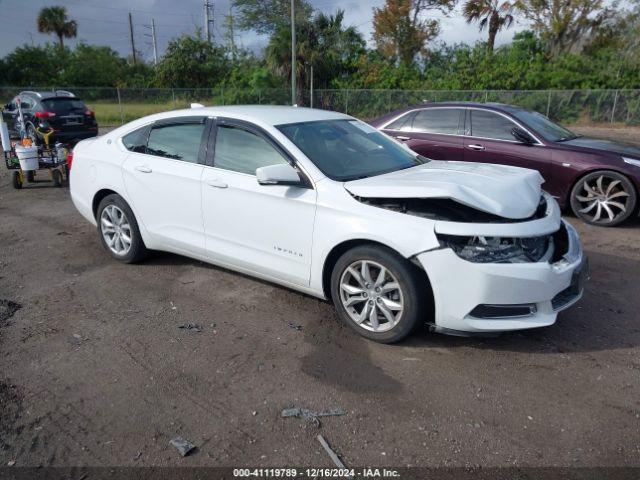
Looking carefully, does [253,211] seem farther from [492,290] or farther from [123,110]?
[123,110]

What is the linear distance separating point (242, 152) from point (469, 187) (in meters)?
1.91

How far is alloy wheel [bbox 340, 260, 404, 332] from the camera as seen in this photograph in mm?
3539

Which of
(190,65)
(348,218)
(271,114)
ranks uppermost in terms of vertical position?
(190,65)

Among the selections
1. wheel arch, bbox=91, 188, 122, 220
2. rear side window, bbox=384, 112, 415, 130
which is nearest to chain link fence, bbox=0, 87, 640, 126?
rear side window, bbox=384, 112, 415, 130

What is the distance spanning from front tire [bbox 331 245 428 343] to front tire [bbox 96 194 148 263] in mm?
2414

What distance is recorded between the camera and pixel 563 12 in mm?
30250

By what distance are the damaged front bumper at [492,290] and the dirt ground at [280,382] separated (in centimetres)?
31

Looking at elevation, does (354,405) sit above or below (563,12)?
below

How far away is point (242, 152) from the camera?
14.2 feet

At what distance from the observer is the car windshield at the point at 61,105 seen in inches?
616

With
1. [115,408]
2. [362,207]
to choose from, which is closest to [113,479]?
[115,408]

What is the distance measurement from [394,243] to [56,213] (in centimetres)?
626

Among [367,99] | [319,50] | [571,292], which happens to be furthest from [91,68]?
[571,292]

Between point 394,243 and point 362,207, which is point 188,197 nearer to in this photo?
point 362,207
